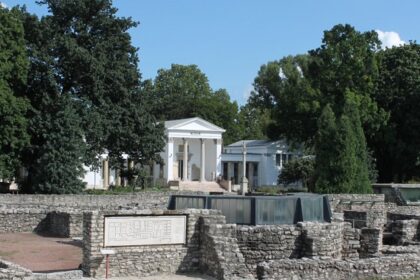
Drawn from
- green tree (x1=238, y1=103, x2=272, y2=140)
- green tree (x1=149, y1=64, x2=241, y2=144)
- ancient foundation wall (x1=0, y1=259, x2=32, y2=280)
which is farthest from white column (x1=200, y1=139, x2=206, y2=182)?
ancient foundation wall (x1=0, y1=259, x2=32, y2=280)

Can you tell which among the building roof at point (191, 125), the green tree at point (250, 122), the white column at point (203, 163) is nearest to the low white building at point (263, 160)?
the white column at point (203, 163)

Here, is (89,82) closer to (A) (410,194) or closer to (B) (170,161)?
(A) (410,194)

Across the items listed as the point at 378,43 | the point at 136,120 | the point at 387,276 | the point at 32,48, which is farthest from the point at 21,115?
the point at 378,43

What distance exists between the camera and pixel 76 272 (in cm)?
1809

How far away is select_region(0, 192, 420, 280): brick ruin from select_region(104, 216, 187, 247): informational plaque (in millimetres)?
149

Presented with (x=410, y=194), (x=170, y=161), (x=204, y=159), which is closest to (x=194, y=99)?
(x=204, y=159)

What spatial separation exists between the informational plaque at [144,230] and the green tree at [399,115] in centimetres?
3963

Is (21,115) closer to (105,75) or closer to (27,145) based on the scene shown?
(27,145)

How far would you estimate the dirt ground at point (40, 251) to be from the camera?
65.4 feet

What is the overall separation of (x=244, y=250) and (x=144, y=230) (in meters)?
3.93

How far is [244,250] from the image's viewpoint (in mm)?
21438

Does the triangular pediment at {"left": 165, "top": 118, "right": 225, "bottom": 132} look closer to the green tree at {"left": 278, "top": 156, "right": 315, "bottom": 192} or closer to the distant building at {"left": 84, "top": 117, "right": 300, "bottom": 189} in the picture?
the distant building at {"left": 84, "top": 117, "right": 300, "bottom": 189}

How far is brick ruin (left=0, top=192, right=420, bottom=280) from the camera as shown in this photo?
18.1 meters

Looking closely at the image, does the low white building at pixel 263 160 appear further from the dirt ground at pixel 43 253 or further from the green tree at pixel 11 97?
the dirt ground at pixel 43 253
